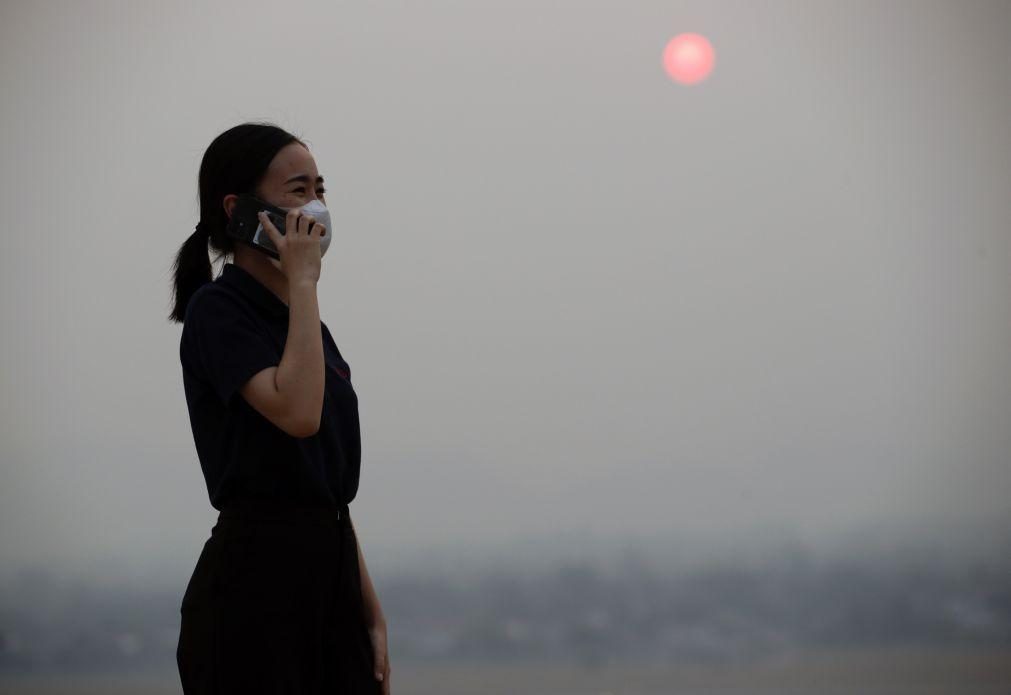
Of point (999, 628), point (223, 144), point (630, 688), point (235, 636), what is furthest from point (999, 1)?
point (235, 636)

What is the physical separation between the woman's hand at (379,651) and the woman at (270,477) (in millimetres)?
23

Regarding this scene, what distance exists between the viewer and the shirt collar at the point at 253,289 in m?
1.15

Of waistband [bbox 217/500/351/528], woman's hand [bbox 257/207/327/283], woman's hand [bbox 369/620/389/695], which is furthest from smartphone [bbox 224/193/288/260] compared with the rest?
woman's hand [bbox 369/620/389/695]

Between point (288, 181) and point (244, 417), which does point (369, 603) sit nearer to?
point (244, 417)

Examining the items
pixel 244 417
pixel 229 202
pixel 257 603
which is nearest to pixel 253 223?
pixel 229 202

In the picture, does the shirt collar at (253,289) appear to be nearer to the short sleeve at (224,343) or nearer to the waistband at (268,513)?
the short sleeve at (224,343)

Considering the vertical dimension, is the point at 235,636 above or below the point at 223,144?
below

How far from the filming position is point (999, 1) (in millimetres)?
3465

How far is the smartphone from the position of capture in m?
→ 1.13

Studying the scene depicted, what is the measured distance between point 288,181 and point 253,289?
12 centimetres

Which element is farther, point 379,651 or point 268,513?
point 379,651

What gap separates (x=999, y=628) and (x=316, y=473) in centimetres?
274

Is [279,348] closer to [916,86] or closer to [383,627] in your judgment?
[383,627]

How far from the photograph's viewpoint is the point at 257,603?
3.55 ft
